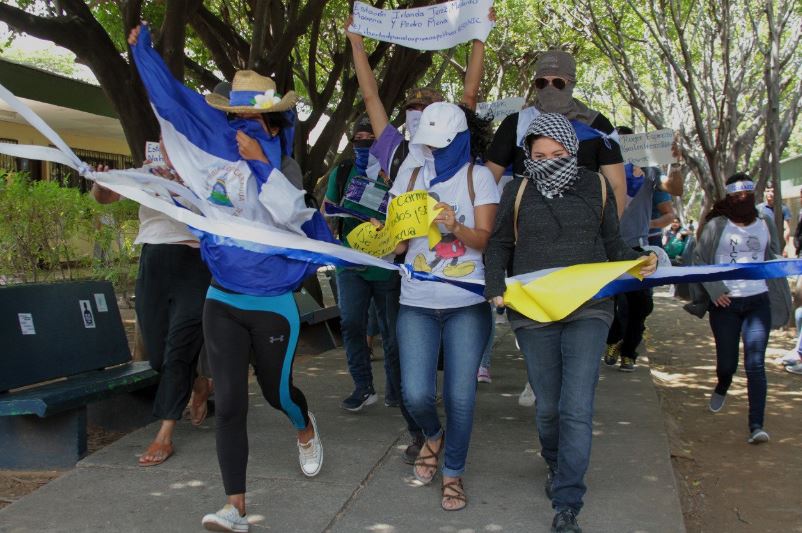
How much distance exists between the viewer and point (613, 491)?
4.66 m

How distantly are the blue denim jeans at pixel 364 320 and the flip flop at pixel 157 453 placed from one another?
1.49 m

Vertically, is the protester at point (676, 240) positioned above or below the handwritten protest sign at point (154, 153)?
below

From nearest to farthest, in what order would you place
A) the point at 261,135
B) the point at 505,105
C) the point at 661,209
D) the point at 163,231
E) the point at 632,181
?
the point at 261,135
the point at 163,231
the point at 632,181
the point at 505,105
the point at 661,209

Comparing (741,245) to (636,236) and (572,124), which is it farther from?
(572,124)

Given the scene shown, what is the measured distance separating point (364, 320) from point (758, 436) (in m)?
3.02

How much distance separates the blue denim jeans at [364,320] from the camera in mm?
5754

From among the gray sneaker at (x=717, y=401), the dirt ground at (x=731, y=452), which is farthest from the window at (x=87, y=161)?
the gray sneaker at (x=717, y=401)

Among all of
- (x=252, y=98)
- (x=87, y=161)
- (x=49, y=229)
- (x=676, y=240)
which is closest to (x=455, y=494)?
(x=252, y=98)

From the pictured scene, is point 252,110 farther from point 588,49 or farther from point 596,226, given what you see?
point 588,49

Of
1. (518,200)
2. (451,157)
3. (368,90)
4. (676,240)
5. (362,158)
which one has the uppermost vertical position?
(368,90)

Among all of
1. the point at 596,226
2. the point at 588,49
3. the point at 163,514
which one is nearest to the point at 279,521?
the point at 163,514

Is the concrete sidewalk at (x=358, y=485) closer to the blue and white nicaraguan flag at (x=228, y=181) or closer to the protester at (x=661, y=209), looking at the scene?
the blue and white nicaraguan flag at (x=228, y=181)

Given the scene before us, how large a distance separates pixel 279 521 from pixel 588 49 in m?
19.3

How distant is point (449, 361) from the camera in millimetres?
4391
